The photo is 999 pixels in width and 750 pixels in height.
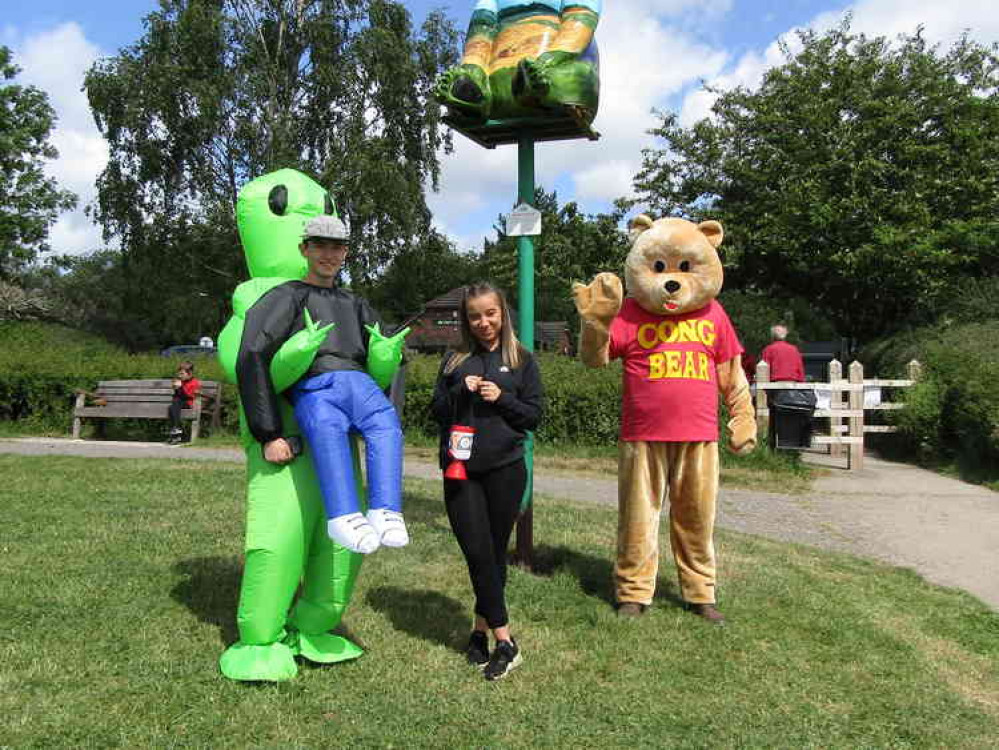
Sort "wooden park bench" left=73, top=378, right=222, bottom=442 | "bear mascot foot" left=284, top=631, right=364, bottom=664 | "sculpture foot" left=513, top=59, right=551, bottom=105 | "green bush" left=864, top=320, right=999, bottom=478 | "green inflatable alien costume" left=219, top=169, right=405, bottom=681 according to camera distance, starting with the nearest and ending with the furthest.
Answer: "green inflatable alien costume" left=219, top=169, right=405, bottom=681 < "bear mascot foot" left=284, top=631, right=364, bottom=664 < "sculpture foot" left=513, top=59, right=551, bottom=105 < "green bush" left=864, top=320, right=999, bottom=478 < "wooden park bench" left=73, top=378, right=222, bottom=442

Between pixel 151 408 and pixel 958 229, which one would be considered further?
pixel 958 229

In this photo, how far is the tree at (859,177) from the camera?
15.5 meters

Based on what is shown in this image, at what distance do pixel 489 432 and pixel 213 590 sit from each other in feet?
7.11

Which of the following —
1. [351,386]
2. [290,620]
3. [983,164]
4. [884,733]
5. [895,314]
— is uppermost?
[983,164]

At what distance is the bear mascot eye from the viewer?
385 cm

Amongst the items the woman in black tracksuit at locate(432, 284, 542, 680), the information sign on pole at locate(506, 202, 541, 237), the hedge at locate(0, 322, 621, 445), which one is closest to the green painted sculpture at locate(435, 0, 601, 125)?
the information sign on pole at locate(506, 202, 541, 237)

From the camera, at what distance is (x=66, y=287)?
5066 cm

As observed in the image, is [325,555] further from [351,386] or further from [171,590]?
[171,590]

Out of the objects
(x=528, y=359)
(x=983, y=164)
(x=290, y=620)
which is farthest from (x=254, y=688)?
(x=983, y=164)

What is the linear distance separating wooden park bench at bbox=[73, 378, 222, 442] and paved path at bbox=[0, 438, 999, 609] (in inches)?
34.3

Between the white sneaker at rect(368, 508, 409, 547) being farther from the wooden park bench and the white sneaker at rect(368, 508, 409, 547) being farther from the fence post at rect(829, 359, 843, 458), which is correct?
the wooden park bench

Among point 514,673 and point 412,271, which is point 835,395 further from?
point 412,271

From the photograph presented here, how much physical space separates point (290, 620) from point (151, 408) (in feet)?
28.7

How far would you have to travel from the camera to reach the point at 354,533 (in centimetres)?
327
